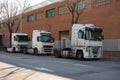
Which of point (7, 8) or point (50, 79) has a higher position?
point (7, 8)

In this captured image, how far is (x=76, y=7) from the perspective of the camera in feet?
128

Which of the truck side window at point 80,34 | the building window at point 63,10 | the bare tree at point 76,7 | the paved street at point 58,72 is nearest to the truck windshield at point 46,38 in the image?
the bare tree at point 76,7

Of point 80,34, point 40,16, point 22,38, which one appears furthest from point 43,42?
point 40,16

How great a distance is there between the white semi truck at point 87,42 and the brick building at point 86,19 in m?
3.55

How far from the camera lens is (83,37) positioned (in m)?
27.7

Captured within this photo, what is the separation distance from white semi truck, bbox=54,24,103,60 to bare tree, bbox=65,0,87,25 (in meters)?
9.19

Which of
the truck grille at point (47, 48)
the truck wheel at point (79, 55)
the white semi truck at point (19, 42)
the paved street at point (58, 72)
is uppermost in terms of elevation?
the white semi truck at point (19, 42)

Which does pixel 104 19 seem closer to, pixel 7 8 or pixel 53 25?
pixel 53 25

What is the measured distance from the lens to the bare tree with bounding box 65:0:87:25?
3784cm

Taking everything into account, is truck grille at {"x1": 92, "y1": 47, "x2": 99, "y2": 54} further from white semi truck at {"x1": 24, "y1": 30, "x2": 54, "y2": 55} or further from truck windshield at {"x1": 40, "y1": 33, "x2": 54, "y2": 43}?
truck windshield at {"x1": 40, "y1": 33, "x2": 54, "y2": 43}

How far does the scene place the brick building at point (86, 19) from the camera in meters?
33.7

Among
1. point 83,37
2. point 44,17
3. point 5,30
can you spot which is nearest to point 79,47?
point 83,37

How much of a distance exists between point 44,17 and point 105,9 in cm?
1982

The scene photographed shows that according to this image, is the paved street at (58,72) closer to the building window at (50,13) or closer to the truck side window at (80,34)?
the truck side window at (80,34)
